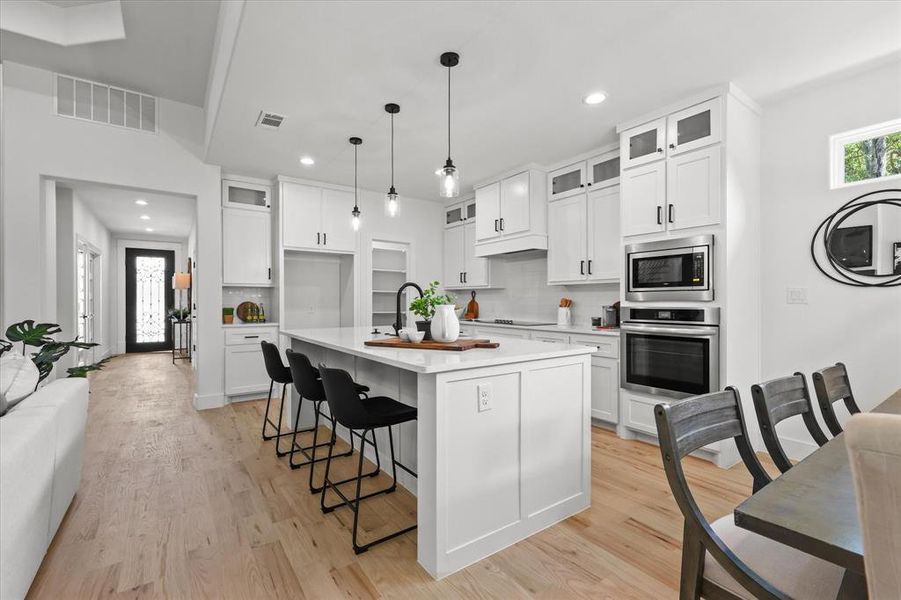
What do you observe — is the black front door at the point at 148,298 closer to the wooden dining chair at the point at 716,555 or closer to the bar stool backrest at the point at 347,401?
the bar stool backrest at the point at 347,401

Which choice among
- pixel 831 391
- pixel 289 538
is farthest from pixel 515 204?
pixel 289 538

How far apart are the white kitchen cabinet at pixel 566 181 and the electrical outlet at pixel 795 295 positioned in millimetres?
1922

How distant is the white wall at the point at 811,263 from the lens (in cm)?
275

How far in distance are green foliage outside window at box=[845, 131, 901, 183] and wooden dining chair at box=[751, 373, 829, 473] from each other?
84.7 inches

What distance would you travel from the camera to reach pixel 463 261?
602cm

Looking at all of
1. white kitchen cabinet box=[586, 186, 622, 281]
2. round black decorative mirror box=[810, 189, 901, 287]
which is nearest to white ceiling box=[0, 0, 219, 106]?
white kitchen cabinet box=[586, 186, 622, 281]

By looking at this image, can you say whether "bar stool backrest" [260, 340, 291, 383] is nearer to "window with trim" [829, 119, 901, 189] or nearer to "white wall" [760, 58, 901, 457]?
"white wall" [760, 58, 901, 457]

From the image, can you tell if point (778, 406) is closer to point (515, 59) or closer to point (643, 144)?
point (515, 59)

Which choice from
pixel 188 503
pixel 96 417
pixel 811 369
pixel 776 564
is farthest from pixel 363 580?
pixel 96 417

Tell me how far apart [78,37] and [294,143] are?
5.40 ft

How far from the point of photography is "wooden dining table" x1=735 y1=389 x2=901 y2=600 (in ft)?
2.36

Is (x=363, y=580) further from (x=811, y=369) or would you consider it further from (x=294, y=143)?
(x=294, y=143)

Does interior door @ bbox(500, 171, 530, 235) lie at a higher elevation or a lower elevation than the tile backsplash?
higher

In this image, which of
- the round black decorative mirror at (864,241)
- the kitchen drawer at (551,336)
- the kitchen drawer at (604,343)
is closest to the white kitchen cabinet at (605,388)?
the kitchen drawer at (604,343)
